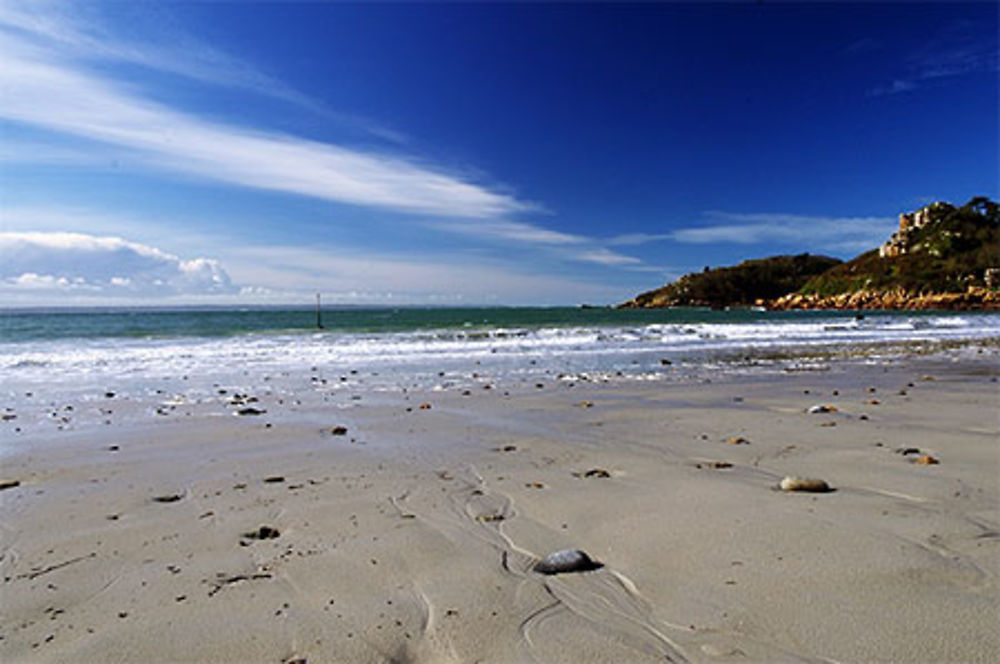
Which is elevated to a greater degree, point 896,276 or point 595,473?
point 896,276

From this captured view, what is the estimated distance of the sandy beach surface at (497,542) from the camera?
246 cm

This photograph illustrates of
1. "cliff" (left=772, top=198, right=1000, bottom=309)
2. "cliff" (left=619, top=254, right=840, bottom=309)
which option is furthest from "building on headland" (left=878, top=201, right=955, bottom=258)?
"cliff" (left=619, top=254, right=840, bottom=309)

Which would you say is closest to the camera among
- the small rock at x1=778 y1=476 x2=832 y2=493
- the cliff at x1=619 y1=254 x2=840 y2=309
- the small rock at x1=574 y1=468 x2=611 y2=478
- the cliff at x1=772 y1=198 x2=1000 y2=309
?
the small rock at x1=778 y1=476 x2=832 y2=493

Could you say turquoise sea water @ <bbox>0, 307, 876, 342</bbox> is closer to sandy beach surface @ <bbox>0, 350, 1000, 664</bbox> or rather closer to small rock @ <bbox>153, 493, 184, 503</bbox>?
sandy beach surface @ <bbox>0, 350, 1000, 664</bbox>

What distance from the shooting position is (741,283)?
5418 inches

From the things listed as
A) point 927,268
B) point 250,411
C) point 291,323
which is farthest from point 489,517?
point 927,268

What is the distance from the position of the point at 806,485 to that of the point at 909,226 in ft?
468

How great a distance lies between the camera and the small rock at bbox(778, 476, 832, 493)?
4465mm

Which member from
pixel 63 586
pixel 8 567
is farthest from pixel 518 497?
pixel 8 567

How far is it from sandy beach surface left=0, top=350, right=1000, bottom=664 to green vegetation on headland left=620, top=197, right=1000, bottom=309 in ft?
292

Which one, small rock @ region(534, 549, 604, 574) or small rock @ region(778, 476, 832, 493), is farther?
small rock @ region(778, 476, 832, 493)

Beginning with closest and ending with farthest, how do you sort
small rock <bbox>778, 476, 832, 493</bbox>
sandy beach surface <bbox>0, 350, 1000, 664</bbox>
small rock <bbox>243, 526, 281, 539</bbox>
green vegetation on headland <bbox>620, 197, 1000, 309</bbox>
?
sandy beach surface <bbox>0, 350, 1000, 664</bbox>
small rock <bbox>243, 526, 281, 539</bbox>
small rock <bbox>778, 476, 832, 493</bbox>
green vegetation on headland <bbox>620, 197, 1000, 309</bbox>

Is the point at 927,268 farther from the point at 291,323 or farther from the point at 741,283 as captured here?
the point at 291,323

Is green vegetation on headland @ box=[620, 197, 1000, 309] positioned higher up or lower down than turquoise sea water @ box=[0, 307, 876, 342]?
higher up
